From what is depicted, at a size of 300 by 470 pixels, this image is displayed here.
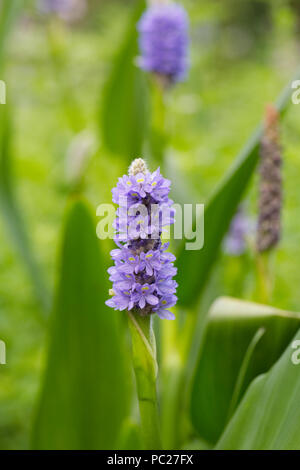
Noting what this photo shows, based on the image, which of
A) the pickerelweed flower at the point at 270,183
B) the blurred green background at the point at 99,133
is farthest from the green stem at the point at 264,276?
the blurred green background at the point at 99,133

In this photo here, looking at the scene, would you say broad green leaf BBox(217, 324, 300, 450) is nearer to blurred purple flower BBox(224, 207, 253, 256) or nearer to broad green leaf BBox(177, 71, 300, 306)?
broad green leaf BBox(177, 71, 300, 306)

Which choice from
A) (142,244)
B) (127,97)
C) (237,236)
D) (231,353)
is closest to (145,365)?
(142,244)

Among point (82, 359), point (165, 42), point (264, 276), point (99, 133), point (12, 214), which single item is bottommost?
point (82, 359)

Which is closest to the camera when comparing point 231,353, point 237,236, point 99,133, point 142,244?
point 142,244

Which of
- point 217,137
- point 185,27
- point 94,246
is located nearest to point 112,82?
point 185,27

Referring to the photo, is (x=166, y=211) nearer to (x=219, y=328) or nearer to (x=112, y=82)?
(x=219, y=328)

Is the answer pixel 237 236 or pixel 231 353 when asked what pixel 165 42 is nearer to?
pixel 237 236

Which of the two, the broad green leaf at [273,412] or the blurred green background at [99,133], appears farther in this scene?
the blurred green background at [99,133]

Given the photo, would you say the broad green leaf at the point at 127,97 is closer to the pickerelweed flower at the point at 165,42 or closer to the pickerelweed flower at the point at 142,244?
the pickerelweed flower at the point at 165,42
